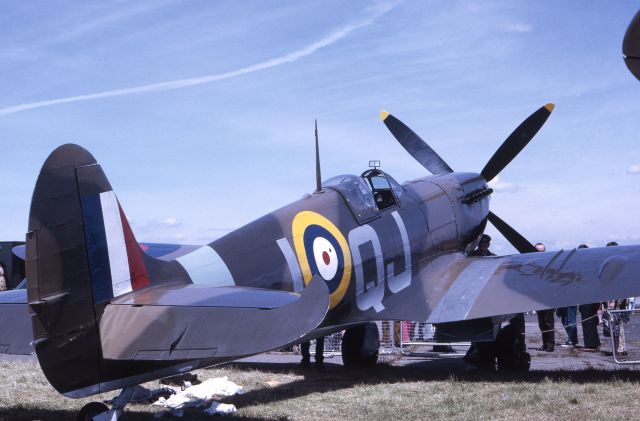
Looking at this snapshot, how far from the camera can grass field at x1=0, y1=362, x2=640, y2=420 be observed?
635cm

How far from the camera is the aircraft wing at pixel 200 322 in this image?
4.47 m

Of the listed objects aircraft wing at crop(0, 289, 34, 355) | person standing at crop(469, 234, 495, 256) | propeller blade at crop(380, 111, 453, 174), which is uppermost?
propeller blade at crop(380, 111, 453, 174)

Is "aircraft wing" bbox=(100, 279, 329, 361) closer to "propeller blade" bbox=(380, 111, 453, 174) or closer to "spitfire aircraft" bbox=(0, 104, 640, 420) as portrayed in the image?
"spitfire aircraft" bbox=(0, 104, 640, 420)

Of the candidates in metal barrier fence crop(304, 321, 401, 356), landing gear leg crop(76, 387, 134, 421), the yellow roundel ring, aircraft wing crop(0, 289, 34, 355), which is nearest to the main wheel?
the yellow roundel ring

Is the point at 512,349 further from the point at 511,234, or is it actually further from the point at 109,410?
the point at 109,410

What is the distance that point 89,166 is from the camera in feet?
16.8

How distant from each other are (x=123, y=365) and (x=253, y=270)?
6.04 feet

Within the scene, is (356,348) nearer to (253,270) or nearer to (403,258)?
(403,258)

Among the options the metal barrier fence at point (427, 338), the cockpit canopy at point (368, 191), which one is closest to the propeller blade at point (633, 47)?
the cockpit canopy at point (368, 191)

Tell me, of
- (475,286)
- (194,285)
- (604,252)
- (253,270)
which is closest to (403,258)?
(475,286)

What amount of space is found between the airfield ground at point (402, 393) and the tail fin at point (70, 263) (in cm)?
157

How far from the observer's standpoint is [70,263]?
16.3ft

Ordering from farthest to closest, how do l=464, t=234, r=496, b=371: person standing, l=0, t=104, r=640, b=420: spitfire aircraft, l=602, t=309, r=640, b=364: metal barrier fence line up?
l=602, t=309, r=640, b=364: metal barrier fence, l=464, t=234, r=496, b=371: person standing, l=0, t=104, r=640, b=420: spitfire aircraft

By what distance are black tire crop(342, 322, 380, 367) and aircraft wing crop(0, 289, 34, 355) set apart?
4833 mm
